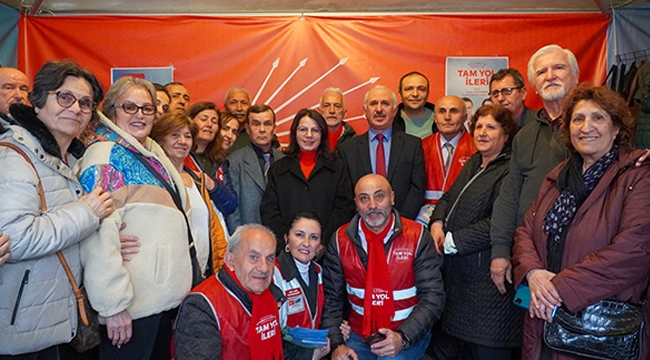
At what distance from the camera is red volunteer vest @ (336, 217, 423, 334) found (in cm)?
307

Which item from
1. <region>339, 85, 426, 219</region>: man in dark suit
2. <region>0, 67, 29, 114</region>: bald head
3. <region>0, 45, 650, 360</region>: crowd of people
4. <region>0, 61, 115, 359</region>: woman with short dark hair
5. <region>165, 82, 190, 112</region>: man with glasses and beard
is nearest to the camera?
<region>0, 61, 115, 359</region>: woman with short dark hair

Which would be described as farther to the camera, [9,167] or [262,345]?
[262,345]

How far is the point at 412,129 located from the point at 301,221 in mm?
1771

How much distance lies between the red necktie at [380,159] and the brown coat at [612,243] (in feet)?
5.44

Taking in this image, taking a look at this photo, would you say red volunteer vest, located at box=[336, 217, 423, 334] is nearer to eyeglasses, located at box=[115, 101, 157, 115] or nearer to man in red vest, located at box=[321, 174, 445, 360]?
man in red vest, located at box=[321, 174, 445, 360]

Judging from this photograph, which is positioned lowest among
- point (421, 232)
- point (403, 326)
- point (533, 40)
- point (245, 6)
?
point (403, 326)

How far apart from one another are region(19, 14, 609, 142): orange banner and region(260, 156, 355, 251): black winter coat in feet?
5.48

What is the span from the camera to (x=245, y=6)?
5047mm

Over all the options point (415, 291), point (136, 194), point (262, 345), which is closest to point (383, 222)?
point (415, 291)

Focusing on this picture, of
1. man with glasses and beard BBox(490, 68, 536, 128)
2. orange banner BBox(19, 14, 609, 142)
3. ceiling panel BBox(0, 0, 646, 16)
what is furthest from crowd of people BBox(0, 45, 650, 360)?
ceiling panel BBox(0, 0, 646, 16)

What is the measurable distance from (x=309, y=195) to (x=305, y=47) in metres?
2.11

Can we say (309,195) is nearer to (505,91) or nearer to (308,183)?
(308,183)

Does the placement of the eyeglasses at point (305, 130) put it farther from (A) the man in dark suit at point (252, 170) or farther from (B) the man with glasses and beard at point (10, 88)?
(B) the man with glasses and beard at point (10, 88)

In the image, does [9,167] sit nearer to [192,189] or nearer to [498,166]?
[192,189]
